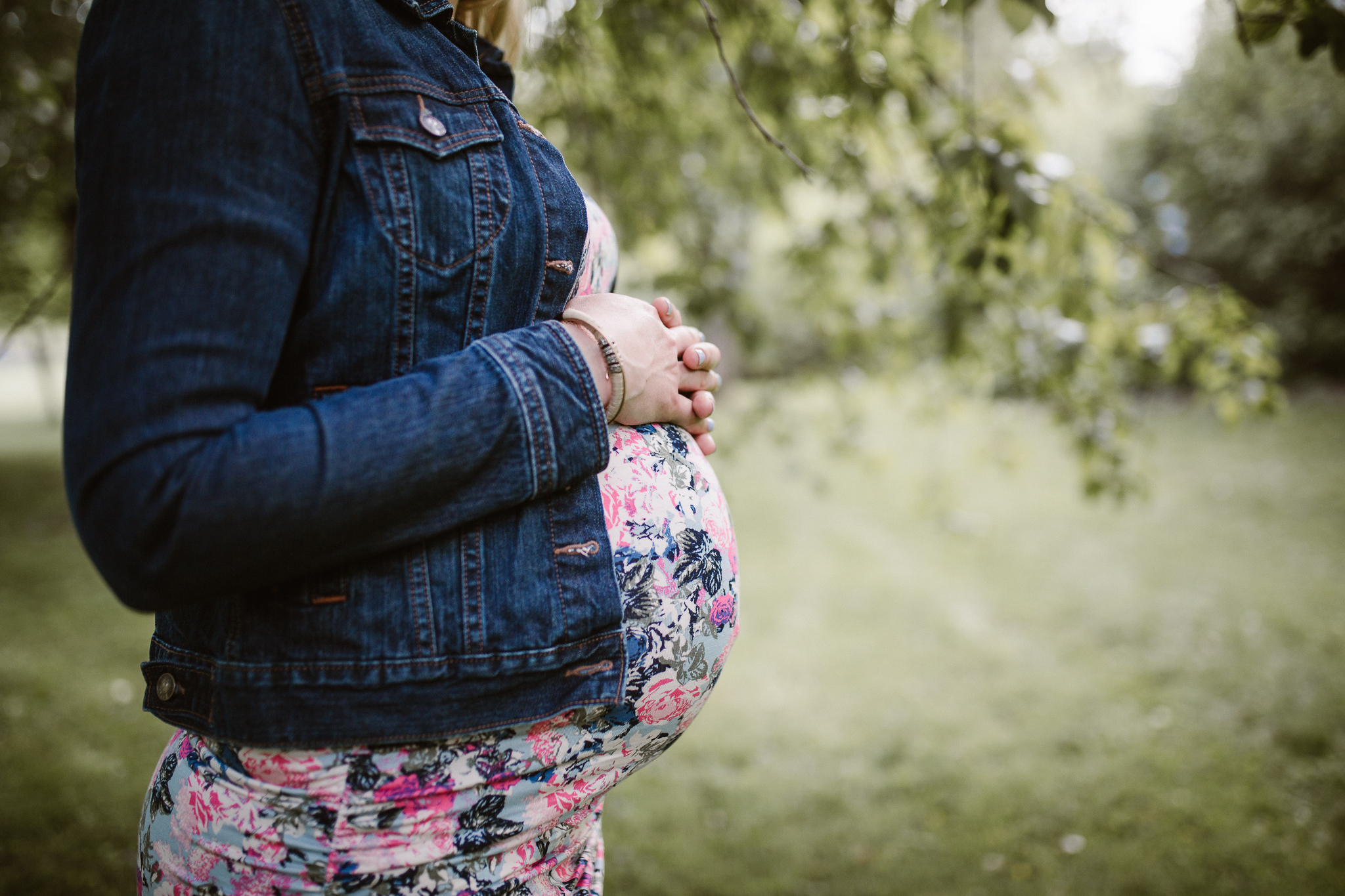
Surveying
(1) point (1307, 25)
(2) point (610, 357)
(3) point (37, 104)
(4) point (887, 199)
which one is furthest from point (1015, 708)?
(3) point (37, 104)

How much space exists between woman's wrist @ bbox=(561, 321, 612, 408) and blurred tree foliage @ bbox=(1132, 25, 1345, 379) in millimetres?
11620

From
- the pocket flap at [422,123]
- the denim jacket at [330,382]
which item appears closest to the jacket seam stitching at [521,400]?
the denim jacket at [330,382]

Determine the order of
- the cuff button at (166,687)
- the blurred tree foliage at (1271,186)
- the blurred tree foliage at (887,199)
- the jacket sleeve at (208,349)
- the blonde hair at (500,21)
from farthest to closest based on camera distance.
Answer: the blurred tree foliage at (1271,186), the blurred tree foliage at (887,199), the blonde hair at (500,21), the cuff button at (166,687), the jacket sleeve at (208,349)

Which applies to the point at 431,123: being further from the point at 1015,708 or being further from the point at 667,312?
the point at 1015,708

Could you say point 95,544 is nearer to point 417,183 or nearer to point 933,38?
point 417,183

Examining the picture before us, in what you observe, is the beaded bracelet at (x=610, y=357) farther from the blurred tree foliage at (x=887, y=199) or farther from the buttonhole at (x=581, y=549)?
the blurred tree foliage at (x=887, y=199)

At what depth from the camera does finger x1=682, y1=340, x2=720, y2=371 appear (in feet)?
3.53

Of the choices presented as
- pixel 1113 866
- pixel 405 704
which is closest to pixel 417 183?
pixel 405 704

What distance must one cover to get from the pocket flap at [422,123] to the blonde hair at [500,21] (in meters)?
0.34

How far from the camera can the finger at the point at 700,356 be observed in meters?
1.08

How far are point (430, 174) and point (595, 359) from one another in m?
0.27

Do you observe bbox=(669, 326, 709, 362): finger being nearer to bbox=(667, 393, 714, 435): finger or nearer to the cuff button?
bbox=(667, 393, 714, 435): finger

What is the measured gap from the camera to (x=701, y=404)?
1.12 metres

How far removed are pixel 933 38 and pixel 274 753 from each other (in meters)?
2.99
